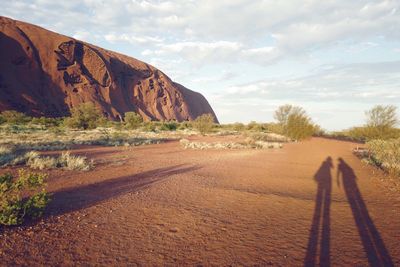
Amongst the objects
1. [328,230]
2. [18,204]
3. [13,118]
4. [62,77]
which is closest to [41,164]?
[18,204]

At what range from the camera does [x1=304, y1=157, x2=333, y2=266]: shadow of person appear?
14.7ft

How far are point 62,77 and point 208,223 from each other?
73799mm

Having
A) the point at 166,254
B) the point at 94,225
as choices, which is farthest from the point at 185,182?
the point at 166,254

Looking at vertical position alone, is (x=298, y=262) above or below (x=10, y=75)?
below

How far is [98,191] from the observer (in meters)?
8.24

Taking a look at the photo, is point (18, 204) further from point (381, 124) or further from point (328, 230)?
point (381, 124)

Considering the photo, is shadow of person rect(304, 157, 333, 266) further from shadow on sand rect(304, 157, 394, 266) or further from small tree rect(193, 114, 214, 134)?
small tree rect(193, 114, 214, 134)

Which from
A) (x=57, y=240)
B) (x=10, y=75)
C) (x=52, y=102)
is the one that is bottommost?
(x=57, y=240)

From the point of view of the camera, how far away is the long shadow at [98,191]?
6727mm

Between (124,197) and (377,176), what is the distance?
394 inches

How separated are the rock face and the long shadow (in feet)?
182

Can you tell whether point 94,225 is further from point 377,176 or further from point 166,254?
point 377,176

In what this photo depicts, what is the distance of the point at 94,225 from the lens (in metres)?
5.60

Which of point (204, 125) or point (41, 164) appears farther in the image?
point (204, 125)
